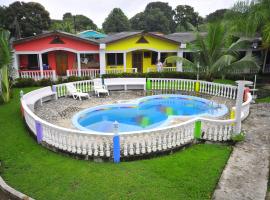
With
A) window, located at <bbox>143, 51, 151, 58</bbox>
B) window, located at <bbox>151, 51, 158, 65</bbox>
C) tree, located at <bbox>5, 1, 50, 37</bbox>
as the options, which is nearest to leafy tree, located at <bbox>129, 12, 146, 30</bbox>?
tree, located at <bbox>5, 1, 50, 37</bbox>

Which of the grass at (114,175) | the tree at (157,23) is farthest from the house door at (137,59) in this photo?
the tree at (157,23)

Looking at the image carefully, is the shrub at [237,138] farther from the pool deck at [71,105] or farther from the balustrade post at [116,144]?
the balustrade post at [116,144]

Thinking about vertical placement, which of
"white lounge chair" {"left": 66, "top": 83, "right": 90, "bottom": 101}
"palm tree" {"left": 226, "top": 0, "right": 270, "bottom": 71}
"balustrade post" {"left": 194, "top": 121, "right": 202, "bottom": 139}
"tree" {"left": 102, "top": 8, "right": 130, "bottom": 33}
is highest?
"tree" {"left": 102, "top": 8, "right": 130, "bottom": 33}

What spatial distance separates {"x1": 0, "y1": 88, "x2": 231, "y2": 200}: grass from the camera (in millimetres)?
5570

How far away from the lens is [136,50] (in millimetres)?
23781

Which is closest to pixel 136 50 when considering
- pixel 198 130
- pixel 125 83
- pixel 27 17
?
pixel 125 83

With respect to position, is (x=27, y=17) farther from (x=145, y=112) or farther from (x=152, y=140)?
(x=152, y=140)

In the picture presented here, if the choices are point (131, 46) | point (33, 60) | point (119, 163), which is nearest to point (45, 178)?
point (119, 163)

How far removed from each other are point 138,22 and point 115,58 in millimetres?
61096

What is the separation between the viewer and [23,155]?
7.57 metres

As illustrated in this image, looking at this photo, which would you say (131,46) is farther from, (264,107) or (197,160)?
(197,160)

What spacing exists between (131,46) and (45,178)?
59.6 feet

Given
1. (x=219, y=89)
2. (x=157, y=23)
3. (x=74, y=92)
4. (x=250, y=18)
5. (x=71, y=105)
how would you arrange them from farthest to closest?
(x=157, y=23)
(x=250, y=18)
(x=219, y=89)
(x=74, y=92)
(x=71, y=105)

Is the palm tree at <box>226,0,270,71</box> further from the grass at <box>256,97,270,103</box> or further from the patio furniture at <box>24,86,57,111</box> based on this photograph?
the patio furniture at <box>24,86,57,111</box>
